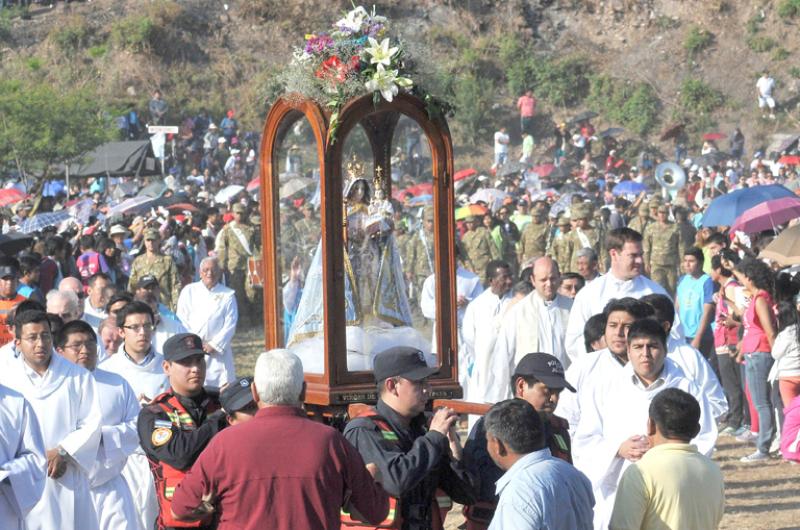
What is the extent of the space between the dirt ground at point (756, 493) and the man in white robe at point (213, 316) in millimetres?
2664

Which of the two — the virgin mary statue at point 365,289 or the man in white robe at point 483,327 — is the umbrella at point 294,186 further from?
the man in white robe at point 483,327

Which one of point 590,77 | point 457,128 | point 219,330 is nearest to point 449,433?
point 219,330

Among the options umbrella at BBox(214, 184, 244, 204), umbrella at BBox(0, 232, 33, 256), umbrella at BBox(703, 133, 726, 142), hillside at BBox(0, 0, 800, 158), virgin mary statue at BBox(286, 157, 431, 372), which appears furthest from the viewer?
hillside at BBox(0, 0, 800, 158)

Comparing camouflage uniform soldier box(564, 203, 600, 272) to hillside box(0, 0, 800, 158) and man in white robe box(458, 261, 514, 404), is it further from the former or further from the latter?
hillside box(0, 0, 800, 158)

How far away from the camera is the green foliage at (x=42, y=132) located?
27.5m

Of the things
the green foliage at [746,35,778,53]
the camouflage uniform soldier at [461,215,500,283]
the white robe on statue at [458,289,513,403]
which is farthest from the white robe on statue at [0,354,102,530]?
the green foliage at [746,35,778,53]

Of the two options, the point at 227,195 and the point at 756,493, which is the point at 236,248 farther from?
the point at 227,195

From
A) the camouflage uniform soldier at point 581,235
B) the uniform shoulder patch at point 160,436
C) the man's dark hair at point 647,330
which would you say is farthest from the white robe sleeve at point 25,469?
the camouflage uniform soldier at point 581,235

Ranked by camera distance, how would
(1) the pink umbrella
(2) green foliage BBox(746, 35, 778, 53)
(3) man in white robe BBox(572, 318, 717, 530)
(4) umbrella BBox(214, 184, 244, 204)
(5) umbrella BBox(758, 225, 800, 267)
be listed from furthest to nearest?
(2) green foliage BBox(746, 35, 778, 53) → (4) umbrella BBox(214, 184, 244, 204) → (1) the pink umbrella → (5) umbrella BBox(758, 225, 800, 267) → (3) man in white robe BBox(572, 318, 717, 530)

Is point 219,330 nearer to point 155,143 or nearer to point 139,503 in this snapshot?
point 139,503

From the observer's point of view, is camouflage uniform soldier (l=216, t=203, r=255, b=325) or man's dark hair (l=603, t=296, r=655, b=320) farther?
camouflage uniform soldier (l=216, t=203, r=255, b=325)

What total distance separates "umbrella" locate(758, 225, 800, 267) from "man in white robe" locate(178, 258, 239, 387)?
4.55 metres

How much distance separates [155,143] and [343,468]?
30.7 metres

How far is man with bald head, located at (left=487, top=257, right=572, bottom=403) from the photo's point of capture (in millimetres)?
9664
